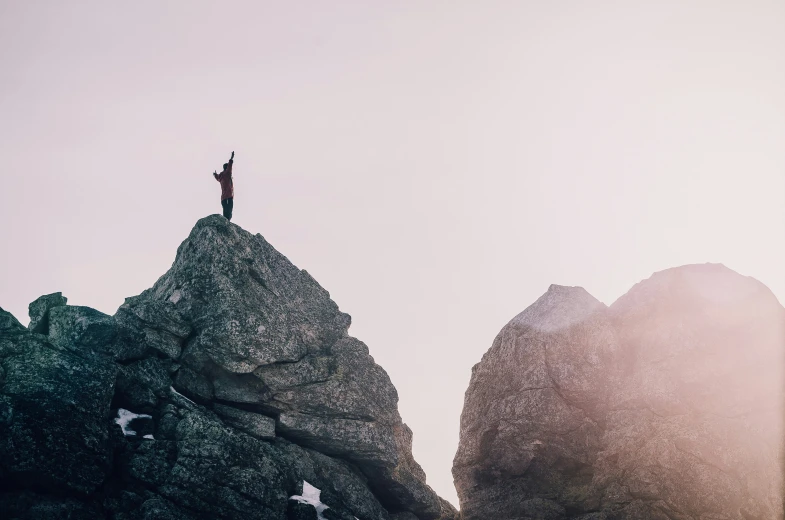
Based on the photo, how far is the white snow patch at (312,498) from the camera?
3234cm

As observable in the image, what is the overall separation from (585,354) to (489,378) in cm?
697

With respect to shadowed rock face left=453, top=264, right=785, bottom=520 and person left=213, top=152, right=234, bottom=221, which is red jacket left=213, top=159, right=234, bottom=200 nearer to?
person left=213, top=152, right=234, bottom=221

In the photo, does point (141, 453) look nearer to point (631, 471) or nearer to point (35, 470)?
point (35, 470)

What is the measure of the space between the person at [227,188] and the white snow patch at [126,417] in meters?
16.3

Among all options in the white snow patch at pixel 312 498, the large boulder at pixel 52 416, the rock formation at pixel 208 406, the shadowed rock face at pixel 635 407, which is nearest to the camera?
the large boulder at pixel 52 416

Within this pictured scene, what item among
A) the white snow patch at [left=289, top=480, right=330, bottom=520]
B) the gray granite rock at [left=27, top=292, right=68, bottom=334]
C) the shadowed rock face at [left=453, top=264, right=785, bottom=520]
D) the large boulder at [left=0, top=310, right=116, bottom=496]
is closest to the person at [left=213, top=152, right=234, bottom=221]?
the gray granite rock at [left=27, top=292, right=68, bottom=334]

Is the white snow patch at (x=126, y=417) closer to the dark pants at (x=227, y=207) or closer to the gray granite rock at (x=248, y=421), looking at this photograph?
the gray granite rock at (x=248, y=421)

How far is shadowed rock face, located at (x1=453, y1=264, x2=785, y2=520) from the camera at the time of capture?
32719 mm

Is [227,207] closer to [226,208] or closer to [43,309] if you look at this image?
[226,208]

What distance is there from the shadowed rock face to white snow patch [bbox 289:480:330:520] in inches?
442

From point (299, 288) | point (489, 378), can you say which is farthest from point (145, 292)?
point (489, 378)

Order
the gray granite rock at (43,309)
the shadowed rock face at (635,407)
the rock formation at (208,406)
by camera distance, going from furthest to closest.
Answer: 1. the gray granite rock at (43,309)
2. the shadowed rock face at (635,407)
3. the rock formation at (208,406)

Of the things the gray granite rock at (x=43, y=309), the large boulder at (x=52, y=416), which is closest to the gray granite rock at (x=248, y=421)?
the large boulder at (x=52, y=416)

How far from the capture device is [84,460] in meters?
26.5
